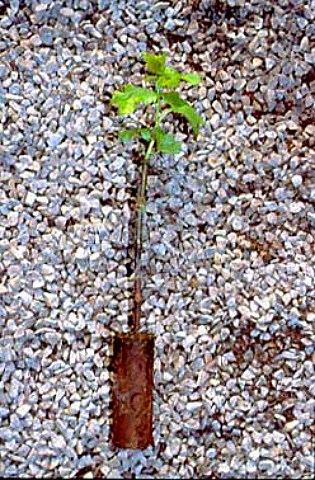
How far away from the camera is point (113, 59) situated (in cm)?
135

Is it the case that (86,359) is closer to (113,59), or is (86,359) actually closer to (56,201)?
(56,201)

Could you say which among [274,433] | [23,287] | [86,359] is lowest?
[274,433]

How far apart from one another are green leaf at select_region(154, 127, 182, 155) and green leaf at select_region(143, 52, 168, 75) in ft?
0.34

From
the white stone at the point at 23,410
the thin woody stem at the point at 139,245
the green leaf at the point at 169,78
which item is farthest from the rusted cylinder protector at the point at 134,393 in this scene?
the green leaf at the point at 169,78

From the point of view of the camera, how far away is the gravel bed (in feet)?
4.27

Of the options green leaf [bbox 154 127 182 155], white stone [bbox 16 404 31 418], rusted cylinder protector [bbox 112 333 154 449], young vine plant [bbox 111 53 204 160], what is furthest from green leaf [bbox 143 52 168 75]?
white stone [bbox 16 404 31 418]

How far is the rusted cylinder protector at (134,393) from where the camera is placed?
125 centimetres

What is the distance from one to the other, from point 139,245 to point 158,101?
0.27m

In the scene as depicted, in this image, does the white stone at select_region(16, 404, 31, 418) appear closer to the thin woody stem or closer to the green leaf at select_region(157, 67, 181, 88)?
the thin woody stem

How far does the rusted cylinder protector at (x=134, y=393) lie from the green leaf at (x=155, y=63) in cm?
48

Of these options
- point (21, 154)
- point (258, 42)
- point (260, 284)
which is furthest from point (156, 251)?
point (258, 42)

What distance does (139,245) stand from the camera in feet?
4.28

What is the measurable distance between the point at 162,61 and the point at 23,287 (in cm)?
49

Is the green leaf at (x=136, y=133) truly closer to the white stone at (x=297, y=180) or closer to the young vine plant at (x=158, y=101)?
the young vine plant at (x=158, y=101)
